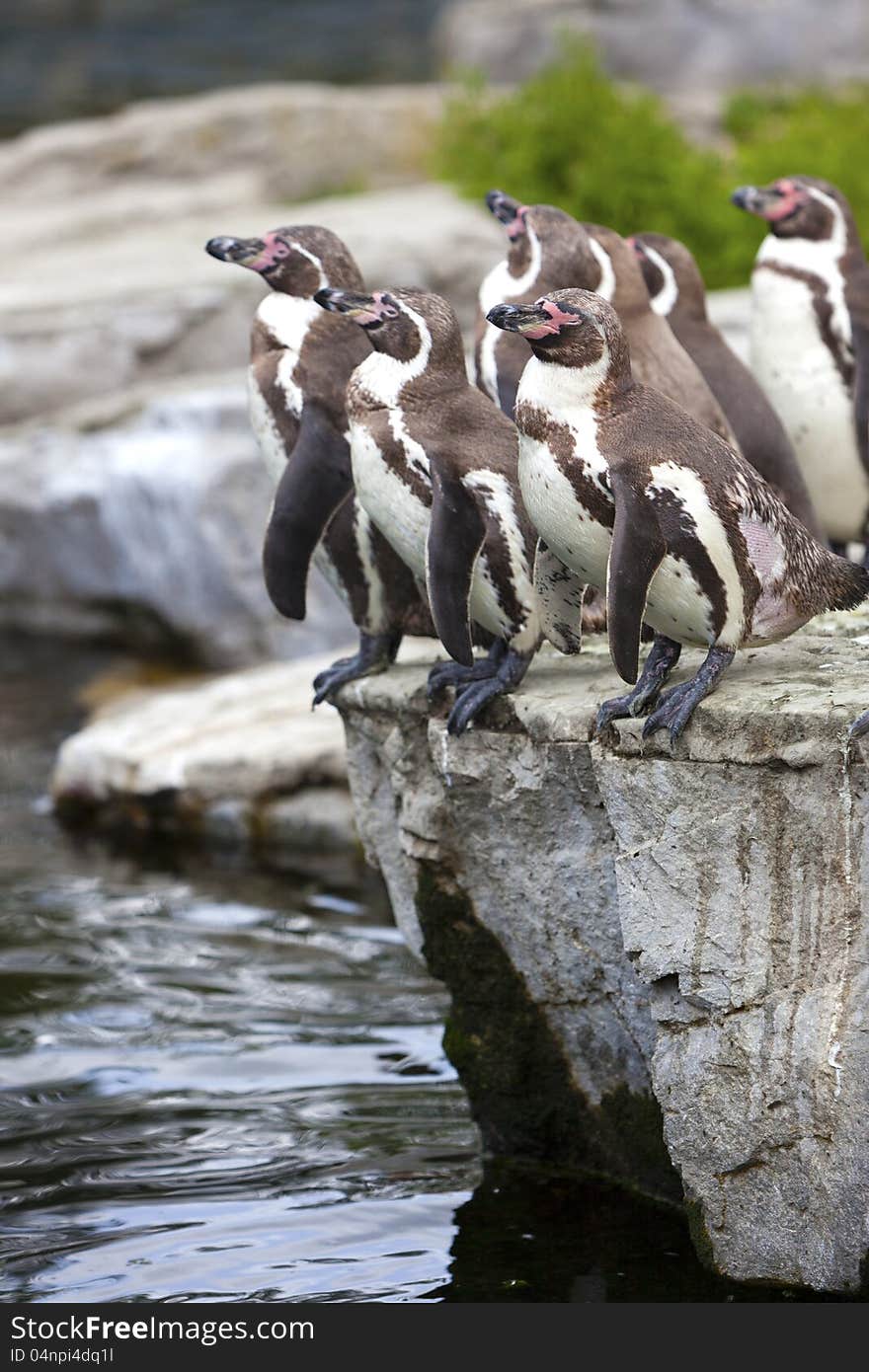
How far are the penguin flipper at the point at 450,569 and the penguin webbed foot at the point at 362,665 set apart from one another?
2.02 ft

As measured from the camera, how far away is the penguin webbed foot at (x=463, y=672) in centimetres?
365

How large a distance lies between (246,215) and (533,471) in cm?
988

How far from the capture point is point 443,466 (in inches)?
137

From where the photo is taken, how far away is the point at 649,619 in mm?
3285

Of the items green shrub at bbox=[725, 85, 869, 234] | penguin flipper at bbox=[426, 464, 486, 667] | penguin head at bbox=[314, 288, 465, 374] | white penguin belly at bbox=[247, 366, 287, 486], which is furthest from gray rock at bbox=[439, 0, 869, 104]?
penguin flipper at bbox=[426, 464, 486, 667]

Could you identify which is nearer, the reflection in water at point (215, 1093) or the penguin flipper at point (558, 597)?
the penguin flipper at point (558, 597)

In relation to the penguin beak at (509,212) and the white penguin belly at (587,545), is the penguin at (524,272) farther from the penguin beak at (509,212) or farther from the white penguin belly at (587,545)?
the white penguin belly at (587,545)

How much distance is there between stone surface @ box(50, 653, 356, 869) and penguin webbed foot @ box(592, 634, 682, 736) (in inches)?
123

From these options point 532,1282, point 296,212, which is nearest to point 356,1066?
point 532,1282

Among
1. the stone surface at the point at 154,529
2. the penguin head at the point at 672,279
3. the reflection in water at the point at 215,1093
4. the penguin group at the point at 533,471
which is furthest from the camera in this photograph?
the stone surface at the point at 154,529

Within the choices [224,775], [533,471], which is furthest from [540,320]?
[224,775]

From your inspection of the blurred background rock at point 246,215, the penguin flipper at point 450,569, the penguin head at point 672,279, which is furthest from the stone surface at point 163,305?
the penguin flipper at point 450,569

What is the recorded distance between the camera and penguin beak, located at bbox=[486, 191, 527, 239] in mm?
4191

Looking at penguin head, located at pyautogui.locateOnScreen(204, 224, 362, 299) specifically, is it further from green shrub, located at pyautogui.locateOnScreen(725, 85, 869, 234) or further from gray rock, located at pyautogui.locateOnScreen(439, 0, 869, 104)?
gray rock, located at pyautogui.locateOnScreen(439, 0, 869, 104)
